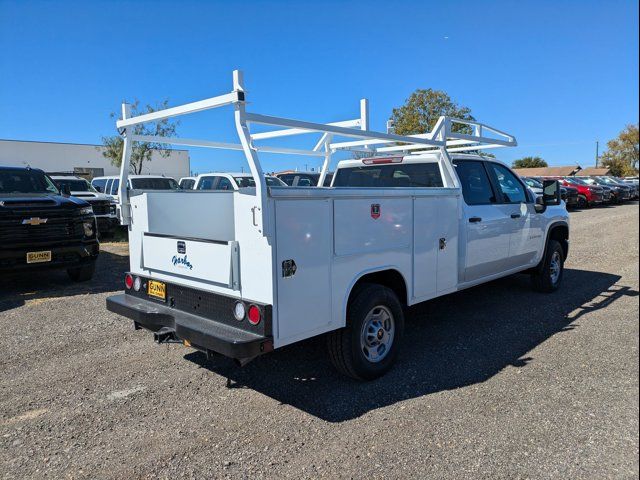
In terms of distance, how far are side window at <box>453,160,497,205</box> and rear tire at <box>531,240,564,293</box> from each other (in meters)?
1.82

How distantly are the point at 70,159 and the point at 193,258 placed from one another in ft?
183

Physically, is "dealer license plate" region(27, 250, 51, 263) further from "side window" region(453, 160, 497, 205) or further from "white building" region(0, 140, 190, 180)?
"white building" region(0, 140, 190, 180)

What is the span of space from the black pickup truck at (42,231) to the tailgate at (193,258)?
3.82 m

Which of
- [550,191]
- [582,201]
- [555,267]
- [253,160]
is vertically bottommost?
[555,267]

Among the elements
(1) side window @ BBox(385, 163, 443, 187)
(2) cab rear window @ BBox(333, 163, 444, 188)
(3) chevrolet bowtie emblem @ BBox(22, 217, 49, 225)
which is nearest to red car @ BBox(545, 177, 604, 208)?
(2) cab rear window @ BBox(333, 163, 444, 188)

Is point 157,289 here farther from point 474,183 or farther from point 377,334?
point 474,183

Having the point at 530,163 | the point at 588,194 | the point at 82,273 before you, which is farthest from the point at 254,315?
the point at 530,163

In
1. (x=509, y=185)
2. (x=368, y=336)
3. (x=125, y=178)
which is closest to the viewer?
(x=368, y=336)

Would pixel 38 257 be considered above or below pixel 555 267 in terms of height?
above

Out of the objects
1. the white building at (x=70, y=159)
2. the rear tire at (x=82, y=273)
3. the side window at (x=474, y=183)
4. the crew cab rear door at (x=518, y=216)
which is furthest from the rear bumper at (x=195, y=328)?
the white building at (x=70, y=159)

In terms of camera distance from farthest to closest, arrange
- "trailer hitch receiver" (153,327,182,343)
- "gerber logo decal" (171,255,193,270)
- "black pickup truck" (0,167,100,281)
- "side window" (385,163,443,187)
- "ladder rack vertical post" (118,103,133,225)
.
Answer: "black pickup truck" (0,167,100,281), "side window" (385,163,443,187), "ladder rack vertical post" (118,103,133,225), "gerber logo decal" (171,255,193,270), "trailer hitch receiver" (153,327,182,343)

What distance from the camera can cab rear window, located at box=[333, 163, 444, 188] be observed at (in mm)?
5305

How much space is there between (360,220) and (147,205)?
1.93 meters

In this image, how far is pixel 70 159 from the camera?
52312 millimetres
